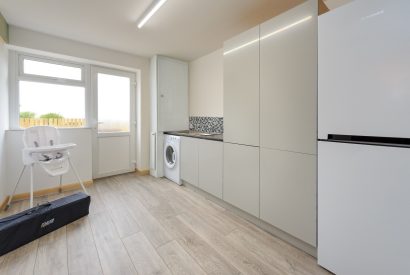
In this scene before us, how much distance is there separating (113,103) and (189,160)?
209 cm

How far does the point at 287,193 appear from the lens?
1.79m

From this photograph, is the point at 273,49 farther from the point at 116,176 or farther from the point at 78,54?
the point at 116,176

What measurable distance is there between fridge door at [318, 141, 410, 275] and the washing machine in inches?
95.1

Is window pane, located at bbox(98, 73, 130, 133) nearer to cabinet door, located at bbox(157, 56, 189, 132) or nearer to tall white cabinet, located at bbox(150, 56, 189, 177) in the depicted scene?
tall white cabinet, located at bbox(150, 56, 189, 177)

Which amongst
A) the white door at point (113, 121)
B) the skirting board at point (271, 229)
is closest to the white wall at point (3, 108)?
the white door at point (113, 121)

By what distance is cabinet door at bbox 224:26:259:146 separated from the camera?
2074mm

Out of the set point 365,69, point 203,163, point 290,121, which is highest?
point 365,69

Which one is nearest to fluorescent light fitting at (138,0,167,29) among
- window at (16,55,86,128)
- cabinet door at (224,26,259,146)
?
cabinet door at (224,26,259,146)

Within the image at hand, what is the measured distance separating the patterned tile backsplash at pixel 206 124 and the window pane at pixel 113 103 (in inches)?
57.0

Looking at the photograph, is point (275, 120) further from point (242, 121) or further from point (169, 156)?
point (169, 156)

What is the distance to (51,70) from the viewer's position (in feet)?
10.4

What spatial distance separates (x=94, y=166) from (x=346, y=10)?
168 inches

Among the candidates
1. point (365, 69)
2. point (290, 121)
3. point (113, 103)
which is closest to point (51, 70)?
point (113, 103)

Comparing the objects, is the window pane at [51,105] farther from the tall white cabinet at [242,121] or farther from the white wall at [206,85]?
the tall white cabinet at [242,121]
